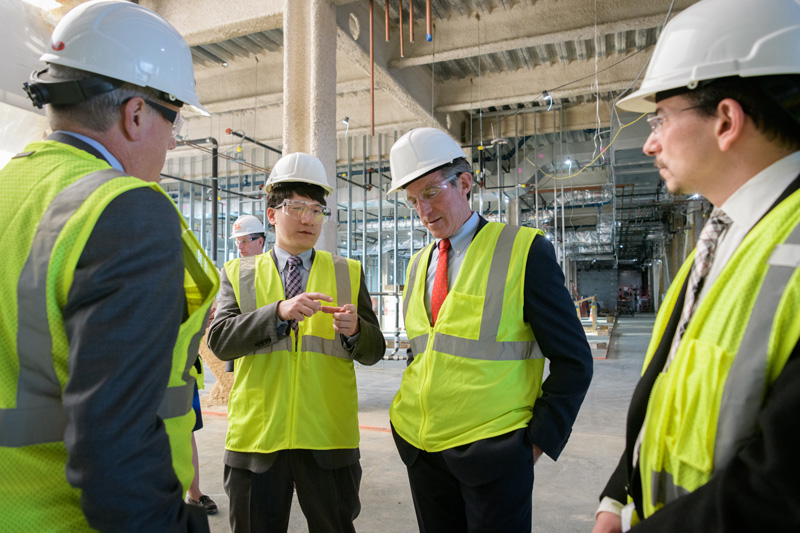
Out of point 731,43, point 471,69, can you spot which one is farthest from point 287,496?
point 471,69

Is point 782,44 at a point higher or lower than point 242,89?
lower

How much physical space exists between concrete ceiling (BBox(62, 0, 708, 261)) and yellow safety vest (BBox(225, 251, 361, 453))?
457 cm

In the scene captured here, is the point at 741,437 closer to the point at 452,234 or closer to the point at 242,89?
the point at 452,234

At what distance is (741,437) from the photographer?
0.92 metres

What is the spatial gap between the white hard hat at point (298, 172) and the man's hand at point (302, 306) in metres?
0.75

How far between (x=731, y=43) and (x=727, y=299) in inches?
21.5

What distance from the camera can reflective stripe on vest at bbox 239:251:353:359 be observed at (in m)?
2.28

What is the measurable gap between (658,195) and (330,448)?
1527 centimetres

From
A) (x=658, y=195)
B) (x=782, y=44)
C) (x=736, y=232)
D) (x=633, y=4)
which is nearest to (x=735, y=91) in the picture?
(x=782, y=44)

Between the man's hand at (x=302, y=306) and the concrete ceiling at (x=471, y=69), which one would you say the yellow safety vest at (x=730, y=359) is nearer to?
the man's hand at (x=302, y=306)

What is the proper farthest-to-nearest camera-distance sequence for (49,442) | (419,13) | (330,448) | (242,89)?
1. (242,89)
2. (419,13)
3. (330,448)
4. (49,442)

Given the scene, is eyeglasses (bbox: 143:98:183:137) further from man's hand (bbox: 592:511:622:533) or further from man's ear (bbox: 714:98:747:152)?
man's hand (bbox: 592:511:622:533)

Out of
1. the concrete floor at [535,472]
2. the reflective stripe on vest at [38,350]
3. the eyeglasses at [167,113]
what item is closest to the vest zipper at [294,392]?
the eyeglasses at [167,113]

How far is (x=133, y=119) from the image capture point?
130 centimetres
